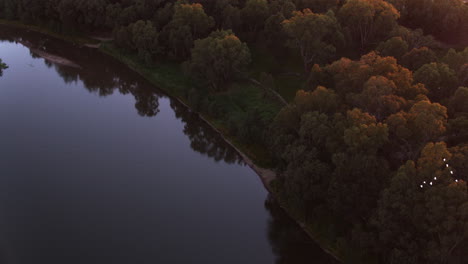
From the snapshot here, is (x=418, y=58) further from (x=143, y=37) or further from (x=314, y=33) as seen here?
(x=143, y=37)

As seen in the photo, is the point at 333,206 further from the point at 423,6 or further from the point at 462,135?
the point at 423,6

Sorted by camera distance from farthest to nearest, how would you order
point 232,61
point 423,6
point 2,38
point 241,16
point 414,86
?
point 2,38
point 241,16
point 423,6
point 232,61
point 414,86

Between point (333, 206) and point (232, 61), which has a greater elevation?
point (232, 61)

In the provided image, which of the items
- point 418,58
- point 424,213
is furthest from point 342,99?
point 424,213

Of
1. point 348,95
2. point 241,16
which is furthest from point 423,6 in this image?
point 348,95

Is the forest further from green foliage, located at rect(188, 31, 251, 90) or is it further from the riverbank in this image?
the riverbank

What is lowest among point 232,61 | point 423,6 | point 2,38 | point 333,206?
point 333,206

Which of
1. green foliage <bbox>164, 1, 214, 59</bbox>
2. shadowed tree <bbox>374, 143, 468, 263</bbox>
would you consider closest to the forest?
shadowed tree <bbox>374, 143, 468, 263</bbox>
